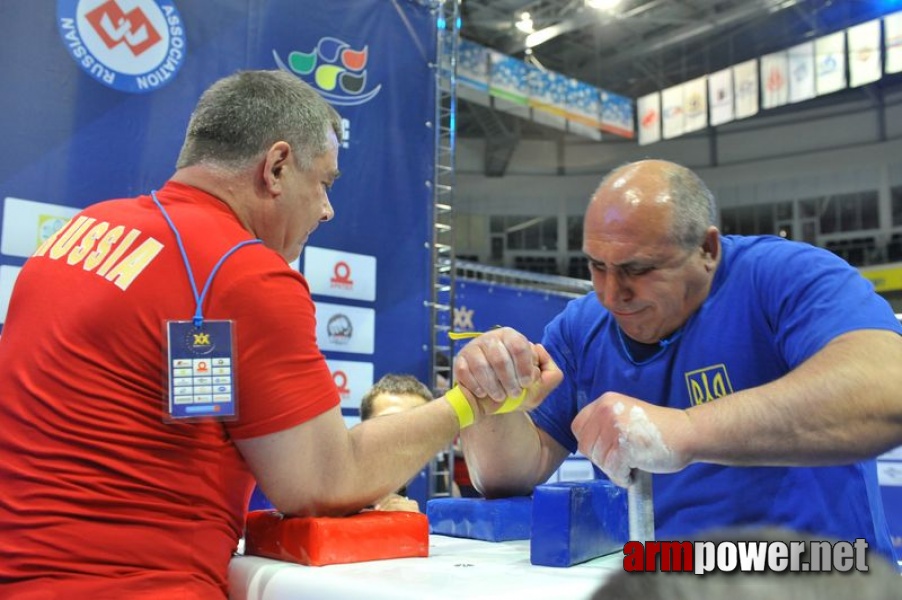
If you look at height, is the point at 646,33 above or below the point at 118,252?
above

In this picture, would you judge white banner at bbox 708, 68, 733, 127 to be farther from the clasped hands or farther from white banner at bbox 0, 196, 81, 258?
the clasped hands

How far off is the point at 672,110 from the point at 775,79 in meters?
1.81

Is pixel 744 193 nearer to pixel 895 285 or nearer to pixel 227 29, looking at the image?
pixel 895 285

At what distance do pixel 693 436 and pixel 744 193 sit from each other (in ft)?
49.9

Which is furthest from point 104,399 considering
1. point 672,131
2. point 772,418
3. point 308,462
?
point 672,131

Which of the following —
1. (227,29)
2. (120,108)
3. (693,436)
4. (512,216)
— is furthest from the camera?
(512,216)

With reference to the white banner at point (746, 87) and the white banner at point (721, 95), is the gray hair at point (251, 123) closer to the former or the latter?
the white banner at point (746, 87)

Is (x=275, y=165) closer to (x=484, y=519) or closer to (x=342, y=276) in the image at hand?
(x=484, y=519)

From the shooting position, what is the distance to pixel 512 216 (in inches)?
639

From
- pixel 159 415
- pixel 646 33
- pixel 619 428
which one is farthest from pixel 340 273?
pixel 646 33

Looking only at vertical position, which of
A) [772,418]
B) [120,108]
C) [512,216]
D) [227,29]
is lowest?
[772,418]

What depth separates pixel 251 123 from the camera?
4.03 feet

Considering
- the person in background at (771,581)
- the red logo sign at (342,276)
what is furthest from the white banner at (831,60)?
the person in background at (771,581)

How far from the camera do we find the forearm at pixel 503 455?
140 centimetres
